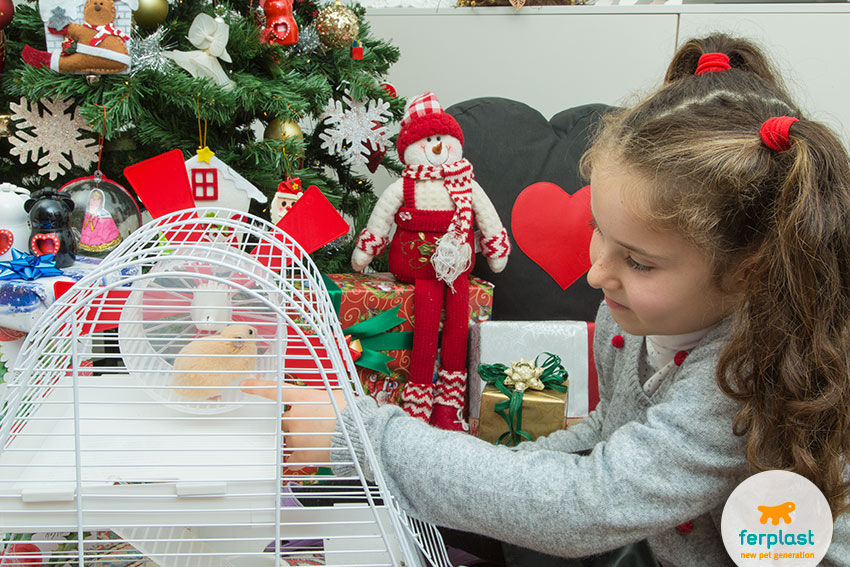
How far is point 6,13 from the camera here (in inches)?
39.6

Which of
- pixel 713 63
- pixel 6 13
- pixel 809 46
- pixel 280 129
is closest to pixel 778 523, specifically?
pixel 713 63

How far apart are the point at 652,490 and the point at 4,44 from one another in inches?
43.6

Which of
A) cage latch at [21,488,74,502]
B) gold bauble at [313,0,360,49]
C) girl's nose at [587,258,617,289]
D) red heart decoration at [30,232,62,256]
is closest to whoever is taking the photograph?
cage latch at [21,488,74,502]

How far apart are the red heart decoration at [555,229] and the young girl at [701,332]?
56 centimetres

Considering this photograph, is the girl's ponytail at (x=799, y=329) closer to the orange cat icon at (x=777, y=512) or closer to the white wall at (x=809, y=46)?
the orange cat icon at (x=777, y=512)

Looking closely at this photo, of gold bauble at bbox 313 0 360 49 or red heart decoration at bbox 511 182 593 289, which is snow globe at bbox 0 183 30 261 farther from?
red heart decoration at bbox 511 182 593 289

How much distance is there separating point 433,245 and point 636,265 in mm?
558

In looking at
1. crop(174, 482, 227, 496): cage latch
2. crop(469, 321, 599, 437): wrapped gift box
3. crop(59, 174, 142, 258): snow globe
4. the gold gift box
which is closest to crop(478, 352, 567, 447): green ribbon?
the gold gift box

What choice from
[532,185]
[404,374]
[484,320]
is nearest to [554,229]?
[532,185]

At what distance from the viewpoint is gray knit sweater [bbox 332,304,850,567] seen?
53cm

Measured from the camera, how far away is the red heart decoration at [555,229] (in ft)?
3.89

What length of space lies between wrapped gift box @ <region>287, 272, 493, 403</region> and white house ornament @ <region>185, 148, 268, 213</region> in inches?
7.4

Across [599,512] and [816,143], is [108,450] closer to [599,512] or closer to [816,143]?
[599,512]

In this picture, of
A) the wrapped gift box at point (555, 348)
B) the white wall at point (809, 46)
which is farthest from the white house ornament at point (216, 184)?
the white wall at point (809, 46)
